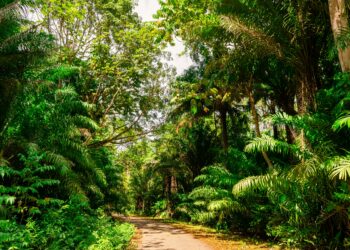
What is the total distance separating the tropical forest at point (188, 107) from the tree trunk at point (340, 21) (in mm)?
24

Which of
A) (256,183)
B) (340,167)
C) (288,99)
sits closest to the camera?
(340,167)

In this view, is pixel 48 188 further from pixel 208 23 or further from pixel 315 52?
pixel 315 52

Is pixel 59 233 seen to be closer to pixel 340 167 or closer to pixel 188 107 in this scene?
pixel 340 167

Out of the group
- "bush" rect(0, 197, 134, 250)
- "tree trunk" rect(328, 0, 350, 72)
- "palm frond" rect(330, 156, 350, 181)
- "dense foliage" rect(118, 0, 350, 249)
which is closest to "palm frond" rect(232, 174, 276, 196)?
"dense foliage" rect(118, 0, 350, 249)

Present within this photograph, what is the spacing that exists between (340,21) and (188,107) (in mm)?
11485

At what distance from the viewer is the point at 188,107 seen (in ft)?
58.4

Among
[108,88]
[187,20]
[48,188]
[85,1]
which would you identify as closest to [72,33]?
[85,1]

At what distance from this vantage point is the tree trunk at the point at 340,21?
664 centimetres

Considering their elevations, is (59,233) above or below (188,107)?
below

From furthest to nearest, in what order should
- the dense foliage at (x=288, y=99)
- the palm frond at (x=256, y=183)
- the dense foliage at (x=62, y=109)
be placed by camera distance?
the palm frond at (x=256, y=183) < the dense foliage at (x=62, y=109) < the dense foliage at (x=288, y=99)

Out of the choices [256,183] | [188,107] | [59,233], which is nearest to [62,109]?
[59,233]

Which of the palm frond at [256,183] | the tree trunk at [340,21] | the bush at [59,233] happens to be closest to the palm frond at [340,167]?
the tree trunk at [340,21]

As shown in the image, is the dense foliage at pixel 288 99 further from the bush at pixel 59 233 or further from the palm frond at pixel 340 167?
the bush at pixel 59 233

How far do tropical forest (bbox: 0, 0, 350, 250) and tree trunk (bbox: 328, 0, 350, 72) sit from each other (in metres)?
0.02
